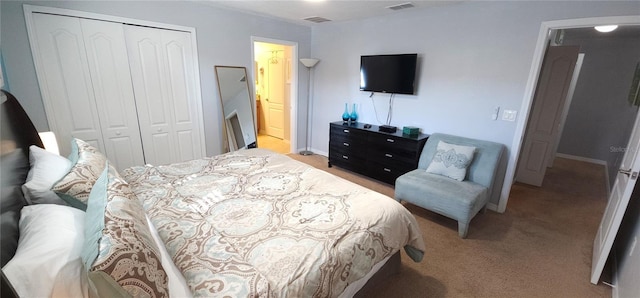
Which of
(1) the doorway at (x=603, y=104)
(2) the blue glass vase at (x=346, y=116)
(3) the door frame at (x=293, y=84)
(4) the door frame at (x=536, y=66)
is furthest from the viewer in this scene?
(1) the doorway at (x=603, y=104)

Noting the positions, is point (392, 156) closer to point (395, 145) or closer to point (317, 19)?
point (395, 145)

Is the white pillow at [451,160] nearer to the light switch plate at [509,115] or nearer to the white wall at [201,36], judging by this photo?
the light switch plate at [509,115]

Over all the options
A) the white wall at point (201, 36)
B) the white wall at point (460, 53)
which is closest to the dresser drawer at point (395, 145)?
the white wall at point (460, 53)

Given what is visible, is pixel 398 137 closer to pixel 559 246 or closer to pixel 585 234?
pixel 559 246

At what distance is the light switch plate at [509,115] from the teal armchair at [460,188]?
303 mm

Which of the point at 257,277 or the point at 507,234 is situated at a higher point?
the point at 257,277

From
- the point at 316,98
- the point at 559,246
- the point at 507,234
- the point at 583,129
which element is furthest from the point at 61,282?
the point at 583,129

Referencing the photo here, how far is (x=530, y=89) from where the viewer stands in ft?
8.43

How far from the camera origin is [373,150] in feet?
11.8

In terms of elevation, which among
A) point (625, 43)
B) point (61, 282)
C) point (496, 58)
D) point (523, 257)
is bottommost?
point (523, 257)

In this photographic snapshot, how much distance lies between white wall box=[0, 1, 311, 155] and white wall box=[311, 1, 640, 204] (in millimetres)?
1107

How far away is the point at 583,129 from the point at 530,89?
372 centimetres

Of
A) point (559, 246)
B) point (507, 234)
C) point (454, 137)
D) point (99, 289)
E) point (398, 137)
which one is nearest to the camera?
point (99, 289)

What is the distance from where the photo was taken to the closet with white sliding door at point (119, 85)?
8.27ft
